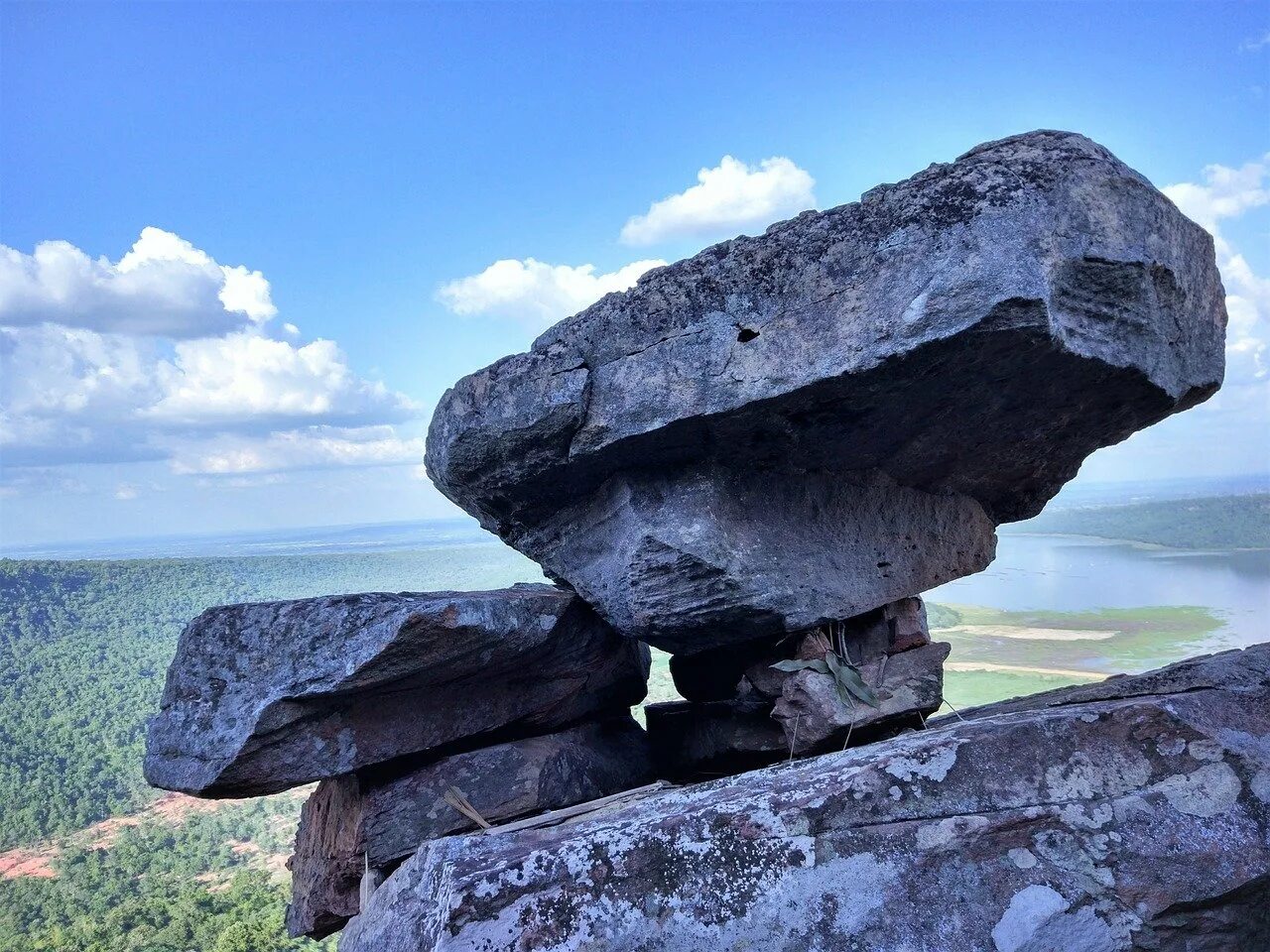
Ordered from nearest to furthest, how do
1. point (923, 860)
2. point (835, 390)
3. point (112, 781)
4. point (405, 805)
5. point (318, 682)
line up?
point (923, 860), point (835, 390), point (318, 682), point (405, 805), point (112, 781)

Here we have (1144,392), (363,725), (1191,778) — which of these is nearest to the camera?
(1191,778)

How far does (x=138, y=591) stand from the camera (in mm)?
16516

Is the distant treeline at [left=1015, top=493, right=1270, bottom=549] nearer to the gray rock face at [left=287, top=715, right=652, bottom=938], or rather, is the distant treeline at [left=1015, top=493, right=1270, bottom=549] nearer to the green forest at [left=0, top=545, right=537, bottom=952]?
the gray rock face at [left=287, top=715, right=652, bottom=938]

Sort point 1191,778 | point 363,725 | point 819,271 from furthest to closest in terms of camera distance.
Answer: point 363,725 < point 819,271 < point 1191,778

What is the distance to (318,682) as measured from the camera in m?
4.70

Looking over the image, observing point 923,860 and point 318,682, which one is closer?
point 923,860

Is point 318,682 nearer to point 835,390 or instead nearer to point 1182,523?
point 835,390

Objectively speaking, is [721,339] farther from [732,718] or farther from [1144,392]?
[732,718]

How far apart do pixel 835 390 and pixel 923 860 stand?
7.13 ft

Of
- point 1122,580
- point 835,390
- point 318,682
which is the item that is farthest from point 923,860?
point 1122,580

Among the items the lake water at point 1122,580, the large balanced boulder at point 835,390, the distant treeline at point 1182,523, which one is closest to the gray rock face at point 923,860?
the large balanced boulder at point 835,390

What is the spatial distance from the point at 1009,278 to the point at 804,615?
89.2 inches

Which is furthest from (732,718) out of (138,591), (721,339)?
(138,591)

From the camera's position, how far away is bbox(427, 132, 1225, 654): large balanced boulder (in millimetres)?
4070
